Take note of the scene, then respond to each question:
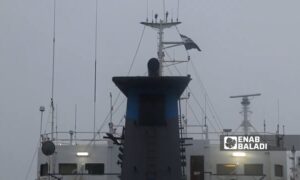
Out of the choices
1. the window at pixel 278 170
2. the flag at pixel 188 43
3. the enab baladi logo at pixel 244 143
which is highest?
A: the flag at pixel 188 43

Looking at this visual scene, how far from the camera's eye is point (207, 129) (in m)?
26.4

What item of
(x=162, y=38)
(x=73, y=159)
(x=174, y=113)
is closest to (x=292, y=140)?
(x=162, y=38)

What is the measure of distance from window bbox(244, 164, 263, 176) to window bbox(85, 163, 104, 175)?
5.61 meters

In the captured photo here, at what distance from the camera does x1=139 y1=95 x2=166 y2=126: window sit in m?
13.1

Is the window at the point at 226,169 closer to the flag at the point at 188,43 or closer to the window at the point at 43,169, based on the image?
the flag at the point at 188,43

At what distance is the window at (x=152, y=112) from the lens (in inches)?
514

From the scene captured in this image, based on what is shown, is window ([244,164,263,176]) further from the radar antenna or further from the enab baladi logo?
the radar antenna

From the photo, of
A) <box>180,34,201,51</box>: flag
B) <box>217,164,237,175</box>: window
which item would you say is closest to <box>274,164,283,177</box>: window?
<box>217,164,237,175</box>: window

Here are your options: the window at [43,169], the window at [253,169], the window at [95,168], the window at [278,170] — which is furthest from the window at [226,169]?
the window at [43,169]

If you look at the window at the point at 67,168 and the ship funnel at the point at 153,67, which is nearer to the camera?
the ship funnel at the point at 153,67

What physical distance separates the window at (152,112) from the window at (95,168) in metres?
12.3

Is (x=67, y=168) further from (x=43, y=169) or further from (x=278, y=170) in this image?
(x=278, y=170)

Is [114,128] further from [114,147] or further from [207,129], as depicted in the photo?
[207,129]

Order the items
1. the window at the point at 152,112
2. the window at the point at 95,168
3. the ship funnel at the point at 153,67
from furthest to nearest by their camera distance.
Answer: the window at the point at 95,168 < the window at the point at 152,112 < the ship funnel at the point at 153,67
